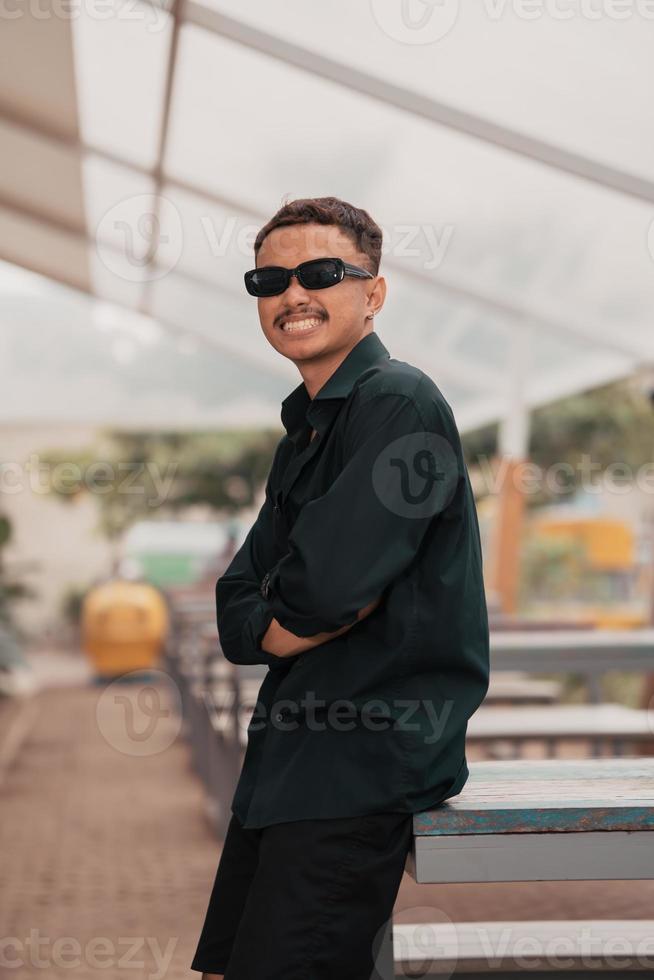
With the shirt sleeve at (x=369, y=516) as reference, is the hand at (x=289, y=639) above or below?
below

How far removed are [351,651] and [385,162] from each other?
153 inches

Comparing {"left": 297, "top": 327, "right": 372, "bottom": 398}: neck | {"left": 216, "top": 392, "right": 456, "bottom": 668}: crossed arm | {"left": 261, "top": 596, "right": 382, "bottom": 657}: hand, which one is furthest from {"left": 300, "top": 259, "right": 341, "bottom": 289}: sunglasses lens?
{"left": 261, "top": 596, "right": 382, "bottom": 657}: hand

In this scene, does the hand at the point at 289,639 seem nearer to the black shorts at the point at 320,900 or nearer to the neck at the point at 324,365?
the black shorts at the point at 320,900

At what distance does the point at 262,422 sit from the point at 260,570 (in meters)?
9.14

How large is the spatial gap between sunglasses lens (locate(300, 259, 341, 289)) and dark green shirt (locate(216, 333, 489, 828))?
157mm

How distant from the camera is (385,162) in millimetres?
5422

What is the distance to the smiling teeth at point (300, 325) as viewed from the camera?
1.97m

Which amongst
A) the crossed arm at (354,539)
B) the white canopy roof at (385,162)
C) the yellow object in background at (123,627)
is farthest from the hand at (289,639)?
the yellow object in background at (123,627)

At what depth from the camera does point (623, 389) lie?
56.1 feet

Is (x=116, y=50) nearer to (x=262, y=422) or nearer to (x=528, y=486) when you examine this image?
(x=528, y=486)

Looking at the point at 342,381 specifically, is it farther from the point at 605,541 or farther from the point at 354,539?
the point at 605,541

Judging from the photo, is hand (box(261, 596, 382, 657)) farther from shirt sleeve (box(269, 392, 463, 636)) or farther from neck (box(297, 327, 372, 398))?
neck (box(297, 327, 372, 398))

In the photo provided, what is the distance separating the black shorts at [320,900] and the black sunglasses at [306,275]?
75 cm

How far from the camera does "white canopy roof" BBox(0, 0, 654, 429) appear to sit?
408 centimetres
